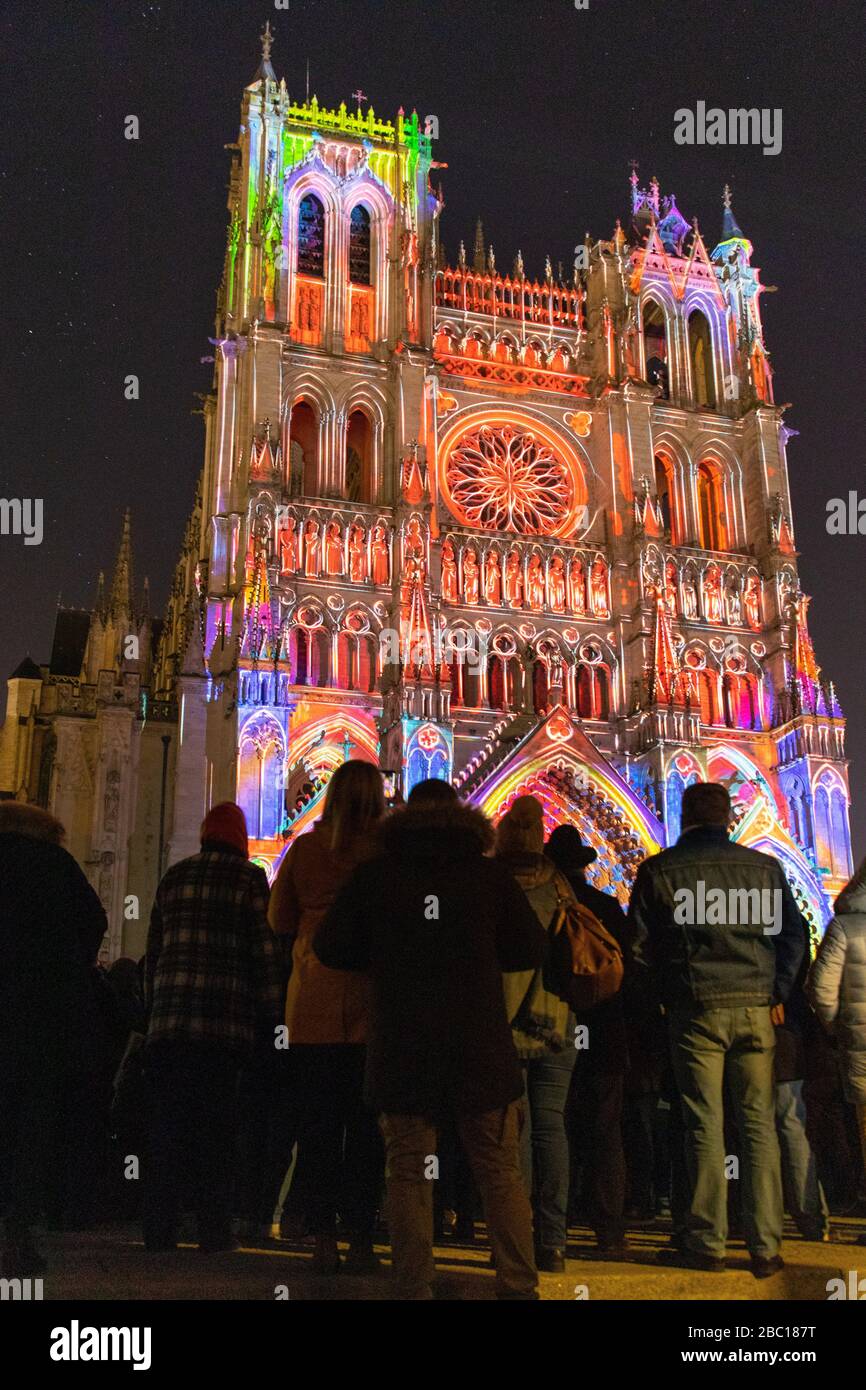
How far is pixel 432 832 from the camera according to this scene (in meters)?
5.44

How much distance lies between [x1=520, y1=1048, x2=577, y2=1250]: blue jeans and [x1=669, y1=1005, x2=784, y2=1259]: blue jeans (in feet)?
1.99

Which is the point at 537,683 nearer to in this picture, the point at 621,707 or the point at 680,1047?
the point at 621,707

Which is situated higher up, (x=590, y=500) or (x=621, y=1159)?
(x=590, y=500)

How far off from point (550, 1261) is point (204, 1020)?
6.83 ft

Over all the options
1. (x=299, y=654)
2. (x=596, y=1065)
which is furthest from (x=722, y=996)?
(x=299, y=654)

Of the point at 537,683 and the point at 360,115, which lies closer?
the point at 537,683

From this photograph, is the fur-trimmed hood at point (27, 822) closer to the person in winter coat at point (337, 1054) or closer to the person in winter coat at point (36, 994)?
the person in winter coat at point (36, 994)

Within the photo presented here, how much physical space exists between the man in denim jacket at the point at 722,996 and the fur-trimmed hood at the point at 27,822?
3.15 m

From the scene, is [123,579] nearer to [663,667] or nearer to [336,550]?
[336,550]

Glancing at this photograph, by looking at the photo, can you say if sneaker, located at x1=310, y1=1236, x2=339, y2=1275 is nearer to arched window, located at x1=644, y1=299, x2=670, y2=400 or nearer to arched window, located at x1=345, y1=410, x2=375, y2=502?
arched window, located at x1=345, y1=410, x2=375, y2=502

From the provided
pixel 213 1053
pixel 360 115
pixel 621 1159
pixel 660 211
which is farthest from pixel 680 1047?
pixel 660 211

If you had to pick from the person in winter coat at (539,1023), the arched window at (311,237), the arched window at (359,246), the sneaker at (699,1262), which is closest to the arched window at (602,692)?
the arched window at (359,246)

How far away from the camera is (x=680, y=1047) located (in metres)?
6.38
